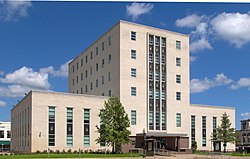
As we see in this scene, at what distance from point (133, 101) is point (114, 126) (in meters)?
9.97

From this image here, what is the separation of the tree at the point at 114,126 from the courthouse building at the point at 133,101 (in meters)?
5.34

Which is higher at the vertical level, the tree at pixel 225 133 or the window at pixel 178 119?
the window at pixel 178 119

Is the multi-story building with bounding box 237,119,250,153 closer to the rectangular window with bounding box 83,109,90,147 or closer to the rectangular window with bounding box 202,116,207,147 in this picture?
the rectangular window with bounding box 202,116,207,147

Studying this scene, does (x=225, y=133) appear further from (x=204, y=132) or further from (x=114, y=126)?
(x=114, y=126)

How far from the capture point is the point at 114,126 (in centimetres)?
4331

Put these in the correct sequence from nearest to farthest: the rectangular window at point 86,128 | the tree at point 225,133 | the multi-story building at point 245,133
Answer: the rectangular window at point 86,128, the tree at point 225,133, the multi-story building at point 245,133

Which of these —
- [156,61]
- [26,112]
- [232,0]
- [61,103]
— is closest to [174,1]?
[232,0]

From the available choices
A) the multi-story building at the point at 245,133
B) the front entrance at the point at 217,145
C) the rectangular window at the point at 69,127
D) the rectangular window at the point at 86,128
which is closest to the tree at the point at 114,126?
the rectangular window at the point at 86,128

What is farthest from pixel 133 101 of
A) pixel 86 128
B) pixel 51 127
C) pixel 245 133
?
pixel 245 133

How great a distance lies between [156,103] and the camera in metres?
54.7

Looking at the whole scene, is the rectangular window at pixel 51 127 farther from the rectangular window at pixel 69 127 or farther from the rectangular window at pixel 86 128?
the rectangular window at pixel 86 128

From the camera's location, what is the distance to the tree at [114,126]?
42.5 m

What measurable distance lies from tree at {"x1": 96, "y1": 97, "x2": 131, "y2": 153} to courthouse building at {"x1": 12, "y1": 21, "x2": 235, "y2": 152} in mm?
5340

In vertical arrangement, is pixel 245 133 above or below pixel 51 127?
below
